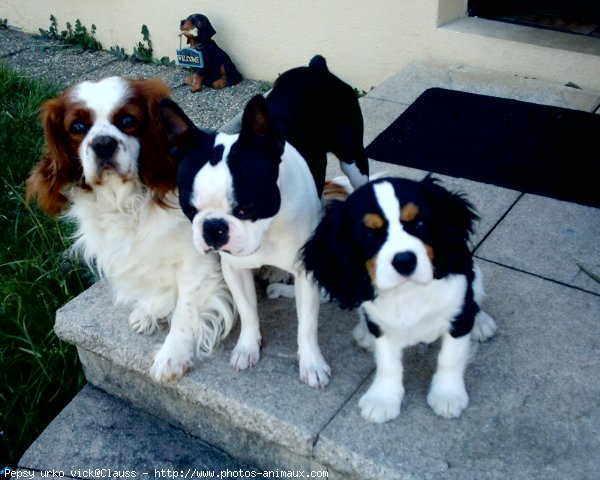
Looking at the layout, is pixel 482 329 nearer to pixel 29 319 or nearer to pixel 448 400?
pixel 448 400

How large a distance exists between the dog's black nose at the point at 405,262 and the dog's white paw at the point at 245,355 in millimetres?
888

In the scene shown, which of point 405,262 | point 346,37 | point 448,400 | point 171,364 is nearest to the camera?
point 405,262

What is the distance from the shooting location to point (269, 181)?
7.49 ft

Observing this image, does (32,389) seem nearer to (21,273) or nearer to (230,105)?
(21,273)

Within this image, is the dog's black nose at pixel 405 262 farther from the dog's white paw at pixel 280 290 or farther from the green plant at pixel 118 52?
the green plant at pixel 118 52

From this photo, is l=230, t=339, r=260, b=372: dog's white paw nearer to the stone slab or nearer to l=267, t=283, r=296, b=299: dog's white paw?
the stone slab

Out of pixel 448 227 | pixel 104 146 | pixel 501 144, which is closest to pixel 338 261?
pixel 448 227

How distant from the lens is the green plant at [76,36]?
6793 mm

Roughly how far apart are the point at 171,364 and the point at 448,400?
3.36ft

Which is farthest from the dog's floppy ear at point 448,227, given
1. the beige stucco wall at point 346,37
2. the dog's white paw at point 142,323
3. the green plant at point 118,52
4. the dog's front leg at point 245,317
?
the green plant at point 118,52

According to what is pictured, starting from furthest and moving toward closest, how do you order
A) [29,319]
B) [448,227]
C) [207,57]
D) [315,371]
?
[207,57] < [29,319] < [315,371] < [448,227]

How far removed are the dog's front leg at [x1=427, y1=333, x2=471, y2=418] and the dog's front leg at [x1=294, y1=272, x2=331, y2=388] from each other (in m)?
0.40

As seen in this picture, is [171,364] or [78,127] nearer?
[78,127]

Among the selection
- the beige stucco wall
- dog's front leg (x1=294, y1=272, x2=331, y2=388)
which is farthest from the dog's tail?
the beige stucco wall
